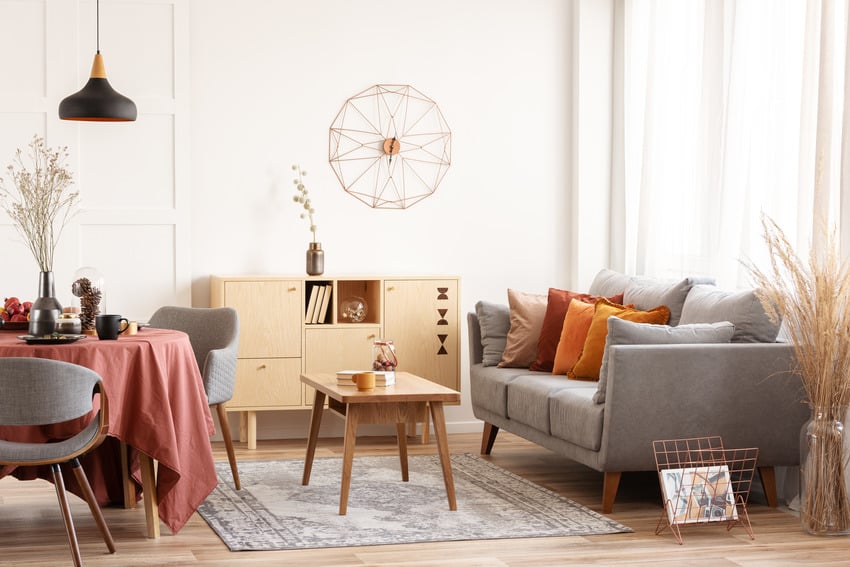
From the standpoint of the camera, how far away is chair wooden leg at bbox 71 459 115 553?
3.65 meters

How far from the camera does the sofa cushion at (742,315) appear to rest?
459cm

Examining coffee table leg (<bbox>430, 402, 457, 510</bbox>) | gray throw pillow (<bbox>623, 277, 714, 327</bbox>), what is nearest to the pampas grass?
gray throw pillow (<bbox>623, 277, 714, 327</bbox>)

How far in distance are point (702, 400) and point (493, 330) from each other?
63.5 inches

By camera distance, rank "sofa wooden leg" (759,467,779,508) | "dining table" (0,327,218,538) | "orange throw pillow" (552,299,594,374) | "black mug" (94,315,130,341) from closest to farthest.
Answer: "dining table" (0,327,218,538)
"black mug" (94,315,130,341)
"sofa wooden leg" (759,467,779,508)
"orange throw pillow" (552,299,594,374)

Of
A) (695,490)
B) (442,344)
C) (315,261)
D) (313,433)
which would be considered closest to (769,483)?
(695,490)

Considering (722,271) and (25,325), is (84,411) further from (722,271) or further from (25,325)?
(722,271)

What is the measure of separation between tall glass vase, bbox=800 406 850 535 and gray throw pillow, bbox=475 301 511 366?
1.99 meters

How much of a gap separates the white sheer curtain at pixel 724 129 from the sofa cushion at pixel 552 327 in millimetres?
652

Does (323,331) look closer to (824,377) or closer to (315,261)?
(315,261)

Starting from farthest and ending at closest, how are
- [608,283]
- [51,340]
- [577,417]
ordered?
[608,283] → [577,417] → [51,340]

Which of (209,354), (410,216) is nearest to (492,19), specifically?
(410,216)

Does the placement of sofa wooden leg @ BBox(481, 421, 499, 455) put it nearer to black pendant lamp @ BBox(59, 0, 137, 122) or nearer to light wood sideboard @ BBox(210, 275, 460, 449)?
light wood sideboard @ BBox(210, 275, 460, 449)

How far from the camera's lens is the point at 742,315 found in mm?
4625

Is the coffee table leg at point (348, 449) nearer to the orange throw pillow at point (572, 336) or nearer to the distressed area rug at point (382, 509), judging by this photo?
the distressed area rug at point (382, 509)
